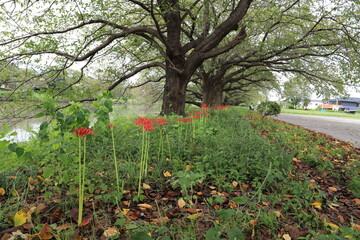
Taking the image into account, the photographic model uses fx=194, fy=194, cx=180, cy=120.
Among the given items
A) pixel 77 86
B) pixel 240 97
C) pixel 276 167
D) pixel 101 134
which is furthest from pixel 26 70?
pixel 240 97

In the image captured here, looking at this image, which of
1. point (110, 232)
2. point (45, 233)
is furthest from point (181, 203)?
point (45, 233)

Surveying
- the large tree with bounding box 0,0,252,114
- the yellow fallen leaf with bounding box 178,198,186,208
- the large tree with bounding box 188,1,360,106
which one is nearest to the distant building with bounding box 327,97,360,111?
the large tree with bounding box 188,1,360,106

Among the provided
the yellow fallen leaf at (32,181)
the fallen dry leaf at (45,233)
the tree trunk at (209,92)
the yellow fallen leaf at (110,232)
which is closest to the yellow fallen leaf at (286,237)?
the yellow fallen leaf at (110,232)

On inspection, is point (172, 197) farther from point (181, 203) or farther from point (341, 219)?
point (341, 219)

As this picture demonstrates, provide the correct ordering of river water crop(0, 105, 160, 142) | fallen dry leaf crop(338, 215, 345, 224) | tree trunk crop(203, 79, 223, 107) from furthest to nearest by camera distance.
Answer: tree trunk crop(203, 79, 223, 107)
river water crop(0, 105, 160, 142)
fallen dry leaf crop(338, 215, 345, 224)

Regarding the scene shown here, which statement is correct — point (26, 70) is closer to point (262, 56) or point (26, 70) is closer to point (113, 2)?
point (113, 2)

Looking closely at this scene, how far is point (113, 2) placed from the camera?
481 cm

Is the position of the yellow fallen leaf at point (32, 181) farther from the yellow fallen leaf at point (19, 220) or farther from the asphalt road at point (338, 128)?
the asphalt road at point (338, 128)

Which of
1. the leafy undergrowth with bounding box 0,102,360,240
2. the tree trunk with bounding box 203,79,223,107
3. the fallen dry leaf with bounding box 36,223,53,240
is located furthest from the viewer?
the tree trunk with bounding box 203,79,223,107

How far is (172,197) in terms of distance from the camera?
2025 mm

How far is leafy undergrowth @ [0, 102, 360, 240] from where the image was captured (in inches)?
56.6

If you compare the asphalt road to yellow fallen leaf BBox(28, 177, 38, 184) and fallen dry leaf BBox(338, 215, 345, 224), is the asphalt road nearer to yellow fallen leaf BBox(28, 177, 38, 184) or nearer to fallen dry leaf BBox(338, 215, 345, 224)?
fallen dry leaf BBox(338, 215, 345, 224)

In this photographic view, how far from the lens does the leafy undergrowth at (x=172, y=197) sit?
1.44 m

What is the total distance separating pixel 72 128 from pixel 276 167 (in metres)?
2.45
